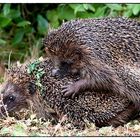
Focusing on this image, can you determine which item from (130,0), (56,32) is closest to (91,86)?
(56,32)

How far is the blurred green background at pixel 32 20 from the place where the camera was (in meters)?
8.51

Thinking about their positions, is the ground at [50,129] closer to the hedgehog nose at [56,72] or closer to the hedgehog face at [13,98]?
the hedgehog face at [13,98]

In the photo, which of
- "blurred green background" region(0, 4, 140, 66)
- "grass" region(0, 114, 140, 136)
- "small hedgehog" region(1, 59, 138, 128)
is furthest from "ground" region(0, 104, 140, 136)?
"blurred green background" region(0, 4, 140, 66)

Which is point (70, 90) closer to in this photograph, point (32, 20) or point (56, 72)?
point (56, 72)

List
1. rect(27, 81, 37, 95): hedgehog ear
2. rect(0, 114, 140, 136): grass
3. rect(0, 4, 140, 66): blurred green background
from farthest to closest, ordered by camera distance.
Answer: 1. rect(0, 4, 140, 66): blurred green background
2. rect(27, 81, 37, 95): hedgehog ear
3. rect(0, 114, 140, 136): grass

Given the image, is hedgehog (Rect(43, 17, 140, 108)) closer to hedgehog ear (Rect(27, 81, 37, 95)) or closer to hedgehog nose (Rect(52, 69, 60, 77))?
hedgehog nose (Rect(52, 69, 60, 77))

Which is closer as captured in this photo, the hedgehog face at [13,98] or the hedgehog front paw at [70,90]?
the hedgehog front paw at [70,90]

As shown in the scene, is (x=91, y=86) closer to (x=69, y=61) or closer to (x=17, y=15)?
(x=69, y=61)

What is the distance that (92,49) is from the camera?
20.8 ft

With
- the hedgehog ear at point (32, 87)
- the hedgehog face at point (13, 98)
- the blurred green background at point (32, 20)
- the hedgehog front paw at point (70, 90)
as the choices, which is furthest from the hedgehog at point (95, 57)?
the blurred green background at point (32, 20)

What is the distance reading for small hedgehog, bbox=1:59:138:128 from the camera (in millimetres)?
6453

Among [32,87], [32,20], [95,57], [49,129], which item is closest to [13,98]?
[32,87]

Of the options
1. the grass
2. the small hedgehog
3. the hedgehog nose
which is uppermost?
the hedgehog nose

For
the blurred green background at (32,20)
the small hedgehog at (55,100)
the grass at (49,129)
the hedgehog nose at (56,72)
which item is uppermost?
the blurred green background at (32,20)
